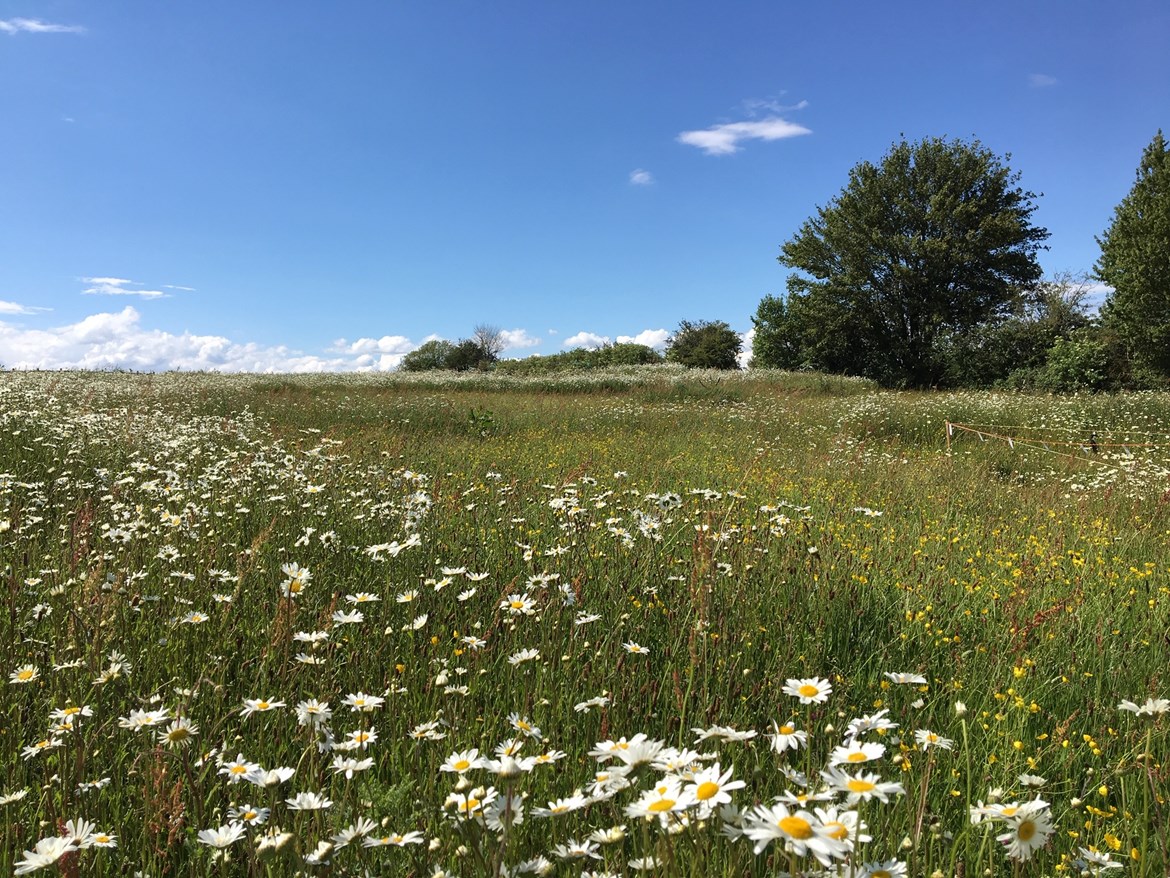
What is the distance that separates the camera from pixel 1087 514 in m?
6.23

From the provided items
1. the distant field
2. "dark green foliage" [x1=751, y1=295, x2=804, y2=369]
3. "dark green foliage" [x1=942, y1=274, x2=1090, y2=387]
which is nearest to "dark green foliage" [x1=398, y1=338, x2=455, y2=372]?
"dark green foliage" [x1=751, y1=295, x2=804, y2=369]

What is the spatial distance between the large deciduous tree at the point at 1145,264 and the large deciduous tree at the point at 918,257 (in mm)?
6512

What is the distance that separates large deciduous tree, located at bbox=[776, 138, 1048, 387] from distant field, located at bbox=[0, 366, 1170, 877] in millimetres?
31628

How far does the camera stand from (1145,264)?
2516cm

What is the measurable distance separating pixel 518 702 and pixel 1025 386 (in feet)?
93.6

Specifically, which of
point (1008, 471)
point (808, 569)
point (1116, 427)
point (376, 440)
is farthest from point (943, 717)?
point (1116, 427)

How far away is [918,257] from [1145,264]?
1063 cm

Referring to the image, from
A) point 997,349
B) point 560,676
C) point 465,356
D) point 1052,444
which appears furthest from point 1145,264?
point 465,356

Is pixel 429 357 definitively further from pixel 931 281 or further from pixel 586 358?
pixel 931 281

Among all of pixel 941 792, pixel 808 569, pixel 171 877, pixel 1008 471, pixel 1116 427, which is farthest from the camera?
pixel 1116 427

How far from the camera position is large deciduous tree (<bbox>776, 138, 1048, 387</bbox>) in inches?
1351

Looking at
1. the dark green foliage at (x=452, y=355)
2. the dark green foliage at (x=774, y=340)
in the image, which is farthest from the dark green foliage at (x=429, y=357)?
the dark green foliage at (x=774, y=340)

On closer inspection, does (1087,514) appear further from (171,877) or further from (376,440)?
(376,440)

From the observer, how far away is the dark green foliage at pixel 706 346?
56.7 meters
